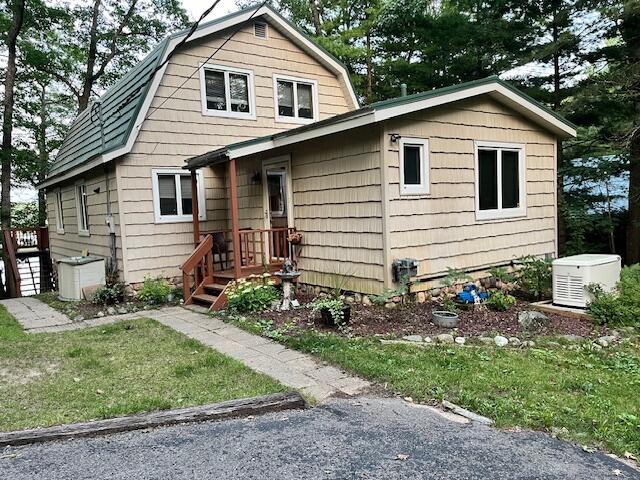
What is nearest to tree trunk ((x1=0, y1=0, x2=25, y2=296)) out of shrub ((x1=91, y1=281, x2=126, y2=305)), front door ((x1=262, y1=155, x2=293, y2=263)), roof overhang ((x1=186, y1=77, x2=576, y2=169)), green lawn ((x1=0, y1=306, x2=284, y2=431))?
shrub ((x1=91, y1=281, x2=126, y2=305))

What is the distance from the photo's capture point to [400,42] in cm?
1504

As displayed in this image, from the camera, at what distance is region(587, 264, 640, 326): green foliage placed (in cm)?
582

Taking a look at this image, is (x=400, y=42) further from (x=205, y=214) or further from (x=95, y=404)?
(x=95, y=404)

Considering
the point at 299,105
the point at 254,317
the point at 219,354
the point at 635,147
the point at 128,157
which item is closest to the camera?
the point at 219,354

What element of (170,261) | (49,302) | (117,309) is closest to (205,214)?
(170,261)

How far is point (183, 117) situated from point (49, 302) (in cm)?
459

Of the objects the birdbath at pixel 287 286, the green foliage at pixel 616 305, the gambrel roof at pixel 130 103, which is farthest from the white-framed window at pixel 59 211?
the green foliage at pixel 616 305

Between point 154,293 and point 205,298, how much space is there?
44.6 inches

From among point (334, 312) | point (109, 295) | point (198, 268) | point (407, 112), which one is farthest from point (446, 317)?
point (109, 295)

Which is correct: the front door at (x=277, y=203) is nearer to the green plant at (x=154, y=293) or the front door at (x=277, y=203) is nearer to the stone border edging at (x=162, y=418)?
the green plant at (x=154, y=293)

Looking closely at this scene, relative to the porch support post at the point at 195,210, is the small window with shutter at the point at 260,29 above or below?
above

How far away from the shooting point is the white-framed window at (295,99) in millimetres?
10734

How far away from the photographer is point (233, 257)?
8.41 m

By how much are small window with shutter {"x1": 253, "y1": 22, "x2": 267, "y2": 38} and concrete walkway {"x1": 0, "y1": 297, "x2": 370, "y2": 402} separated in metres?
6.44
